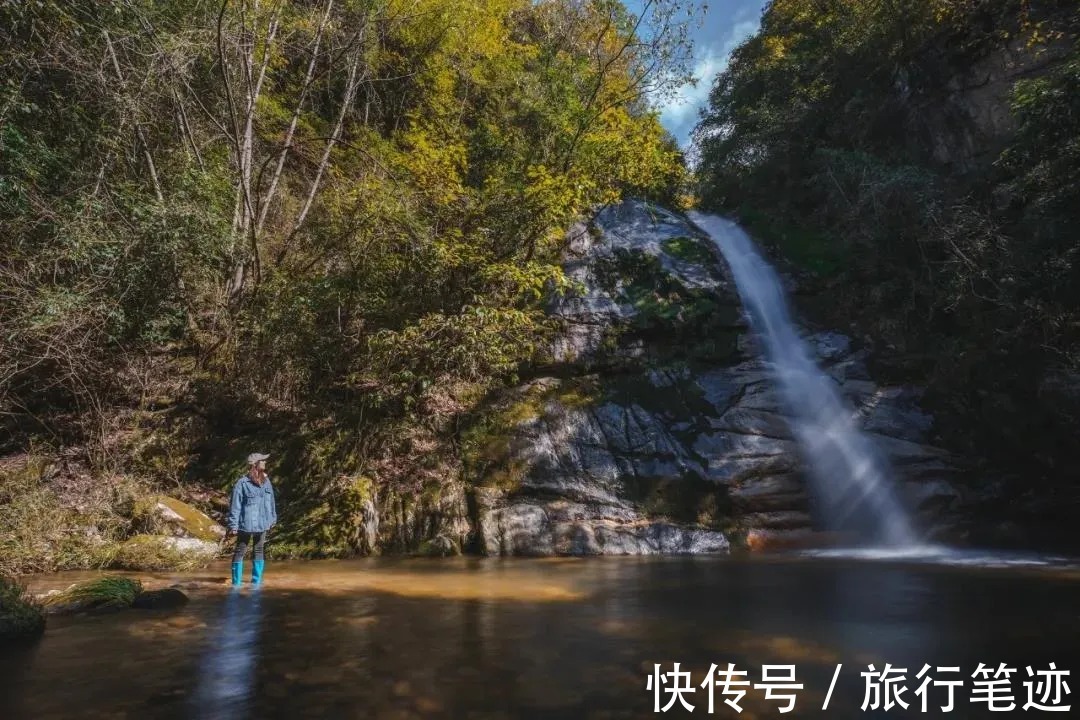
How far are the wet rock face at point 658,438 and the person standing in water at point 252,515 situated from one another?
3.21 meters

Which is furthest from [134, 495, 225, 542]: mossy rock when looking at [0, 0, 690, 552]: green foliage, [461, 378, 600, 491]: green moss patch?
[461, 378, 600, 491]: green moss patch

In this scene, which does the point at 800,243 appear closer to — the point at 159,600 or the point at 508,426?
the point at 508,426

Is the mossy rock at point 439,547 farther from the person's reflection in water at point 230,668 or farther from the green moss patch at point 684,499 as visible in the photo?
the person's reflection in water at point 230,668

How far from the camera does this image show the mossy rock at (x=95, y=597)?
5.11 metres

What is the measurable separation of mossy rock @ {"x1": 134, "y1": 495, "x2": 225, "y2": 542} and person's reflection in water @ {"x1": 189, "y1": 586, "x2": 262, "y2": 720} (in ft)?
12.2

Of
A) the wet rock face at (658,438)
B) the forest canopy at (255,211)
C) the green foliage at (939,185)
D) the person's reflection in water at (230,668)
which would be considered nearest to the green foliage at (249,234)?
the forest canopy at (255,211)

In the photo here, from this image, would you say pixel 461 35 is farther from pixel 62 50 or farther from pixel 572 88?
pixel 62 50

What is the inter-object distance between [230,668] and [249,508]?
3472mm

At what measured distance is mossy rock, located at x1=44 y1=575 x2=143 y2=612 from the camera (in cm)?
511

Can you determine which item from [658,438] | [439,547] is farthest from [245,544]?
[658,438]

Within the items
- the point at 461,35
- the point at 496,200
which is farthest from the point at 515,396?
the point at 461,35

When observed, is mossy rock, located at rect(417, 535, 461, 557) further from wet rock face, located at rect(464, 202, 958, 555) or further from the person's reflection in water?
the person's reflection in water

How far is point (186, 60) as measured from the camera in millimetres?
9852

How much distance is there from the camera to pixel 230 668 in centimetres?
371
